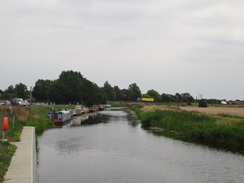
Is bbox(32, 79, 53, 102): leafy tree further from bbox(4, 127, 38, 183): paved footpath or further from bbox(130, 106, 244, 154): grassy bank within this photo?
bbox(4, 127, 38, 183): paved footpath

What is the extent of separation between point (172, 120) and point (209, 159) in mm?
19777

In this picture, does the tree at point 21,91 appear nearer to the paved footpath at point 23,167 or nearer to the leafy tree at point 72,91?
the leafy tree at point 72,91

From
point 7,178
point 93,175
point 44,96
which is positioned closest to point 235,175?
point 93,175

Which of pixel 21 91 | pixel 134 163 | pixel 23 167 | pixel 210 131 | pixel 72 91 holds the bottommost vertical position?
pixel 134 163

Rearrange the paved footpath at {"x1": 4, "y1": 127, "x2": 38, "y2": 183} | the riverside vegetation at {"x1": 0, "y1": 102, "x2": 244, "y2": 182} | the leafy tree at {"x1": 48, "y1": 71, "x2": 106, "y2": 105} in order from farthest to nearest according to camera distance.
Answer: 1. the leafy tree at {"x1": 48, "y1": 71, "x2": 106, "y2": 105}
2. the riverside vegetation at {"x1": 0, "y1": 102, "x2": 244, "y2": 182}
3. the paved footpath at {"x1": 4, "y1": 127, "x2": 38, "y2": 183}

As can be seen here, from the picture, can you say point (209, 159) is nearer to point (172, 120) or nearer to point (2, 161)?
point (2, 161)

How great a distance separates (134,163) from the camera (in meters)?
22.7

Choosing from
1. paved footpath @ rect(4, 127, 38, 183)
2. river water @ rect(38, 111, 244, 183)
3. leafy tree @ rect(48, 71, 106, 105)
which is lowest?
river water @ rect(38, 111, 244, 183)

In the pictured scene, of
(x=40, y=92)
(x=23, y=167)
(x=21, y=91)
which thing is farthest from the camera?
(x=40, y=92)

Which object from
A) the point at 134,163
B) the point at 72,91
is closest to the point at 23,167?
the point at 134,163

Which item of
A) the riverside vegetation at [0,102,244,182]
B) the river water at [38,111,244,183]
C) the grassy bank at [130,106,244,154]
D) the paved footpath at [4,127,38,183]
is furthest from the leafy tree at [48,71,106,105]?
the paved footpath at [4,127,38,183]

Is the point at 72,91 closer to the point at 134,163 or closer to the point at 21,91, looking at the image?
the point at 21,91

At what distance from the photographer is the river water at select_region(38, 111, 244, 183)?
18953 millimetres

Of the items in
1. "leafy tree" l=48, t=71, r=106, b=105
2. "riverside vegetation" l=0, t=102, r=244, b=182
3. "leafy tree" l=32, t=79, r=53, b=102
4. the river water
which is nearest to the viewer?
the river water
